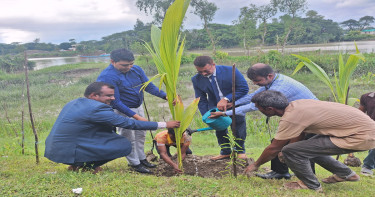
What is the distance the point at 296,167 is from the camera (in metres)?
2.52

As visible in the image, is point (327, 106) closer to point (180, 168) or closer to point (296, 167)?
point (296, 167)

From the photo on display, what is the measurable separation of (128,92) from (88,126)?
658 mm

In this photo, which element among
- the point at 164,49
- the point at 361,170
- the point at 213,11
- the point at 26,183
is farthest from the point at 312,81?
the point at 213,11

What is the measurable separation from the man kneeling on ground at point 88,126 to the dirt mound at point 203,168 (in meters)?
0.76

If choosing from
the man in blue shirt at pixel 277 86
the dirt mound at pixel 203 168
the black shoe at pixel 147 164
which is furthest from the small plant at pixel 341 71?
the black shoe at pixel 147 164

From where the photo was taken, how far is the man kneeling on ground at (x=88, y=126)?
114 inches

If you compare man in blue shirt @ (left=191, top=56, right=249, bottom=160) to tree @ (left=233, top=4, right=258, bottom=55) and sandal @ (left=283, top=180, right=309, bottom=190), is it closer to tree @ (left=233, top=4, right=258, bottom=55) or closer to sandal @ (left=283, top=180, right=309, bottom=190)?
sandal @ (left=283, top=180, right=309, bottom=190)

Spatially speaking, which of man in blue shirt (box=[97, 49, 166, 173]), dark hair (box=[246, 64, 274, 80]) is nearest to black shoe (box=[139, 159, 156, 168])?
man in blue shirt (box=[97, 49, 166, 173])

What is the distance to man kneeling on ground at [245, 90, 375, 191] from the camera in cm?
230

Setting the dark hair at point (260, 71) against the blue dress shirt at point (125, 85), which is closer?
the dark hair at point (260, 71)

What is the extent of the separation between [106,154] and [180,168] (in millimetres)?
913

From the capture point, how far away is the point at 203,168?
137 inches

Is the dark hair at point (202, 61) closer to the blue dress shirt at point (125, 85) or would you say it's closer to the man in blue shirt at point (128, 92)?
the man in blue shirt at point (128, 92)

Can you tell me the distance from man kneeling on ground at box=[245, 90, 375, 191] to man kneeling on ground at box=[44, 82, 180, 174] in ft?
3.63
